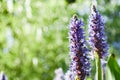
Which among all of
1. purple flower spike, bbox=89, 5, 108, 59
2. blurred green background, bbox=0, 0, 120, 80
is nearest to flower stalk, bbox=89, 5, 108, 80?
purple flower spike, bbox=89, 5, 108, 59

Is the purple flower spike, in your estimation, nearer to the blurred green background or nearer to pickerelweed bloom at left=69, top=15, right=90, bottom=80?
pickerelweed bloom at left=69, top=15, right=90, bottom=80

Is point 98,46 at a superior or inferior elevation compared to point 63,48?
inferior

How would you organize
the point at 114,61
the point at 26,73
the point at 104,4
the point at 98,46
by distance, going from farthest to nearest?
the point at 104,4 < the point at 26,73 < the point at 114,61 < the point at 98,46

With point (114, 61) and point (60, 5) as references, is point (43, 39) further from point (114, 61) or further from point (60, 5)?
point (114, 61)

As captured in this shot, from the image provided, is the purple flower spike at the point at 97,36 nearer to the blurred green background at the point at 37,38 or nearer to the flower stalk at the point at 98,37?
the flower stalk at the point at 98,37

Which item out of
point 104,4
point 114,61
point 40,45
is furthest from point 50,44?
point 114,61

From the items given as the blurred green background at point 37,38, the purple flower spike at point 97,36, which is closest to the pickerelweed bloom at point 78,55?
the purple flower spike at point 97,36

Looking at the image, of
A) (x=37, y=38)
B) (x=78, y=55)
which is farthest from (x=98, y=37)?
(x=37, y=38)
